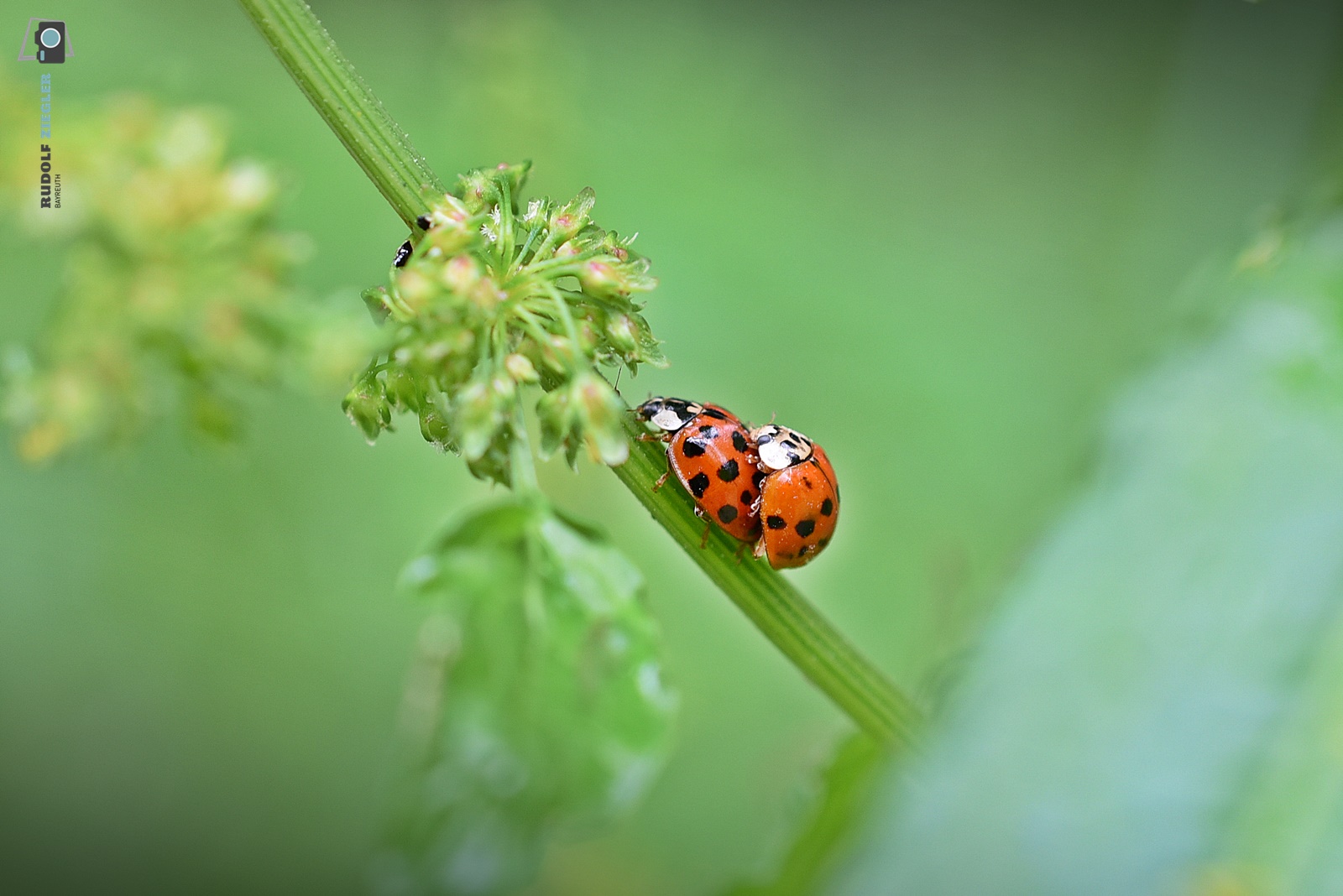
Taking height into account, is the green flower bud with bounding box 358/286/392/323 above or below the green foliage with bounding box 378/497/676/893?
above

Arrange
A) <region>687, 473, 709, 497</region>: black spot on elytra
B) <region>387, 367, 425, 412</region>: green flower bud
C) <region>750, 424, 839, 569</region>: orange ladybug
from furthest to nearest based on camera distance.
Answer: <region>750, 424, 839, 569</region>: orange ladybug → <region>687, 473, 709, 497</region>: black spot on elytra → <region>387, 367, 425, 412</region>: green flower bud

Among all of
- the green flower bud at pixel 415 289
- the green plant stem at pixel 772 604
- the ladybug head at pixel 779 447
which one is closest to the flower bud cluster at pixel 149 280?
the green flower bud at pixel 415 289

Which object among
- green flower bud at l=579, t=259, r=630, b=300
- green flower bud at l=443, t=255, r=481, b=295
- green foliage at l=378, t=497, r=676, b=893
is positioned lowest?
green foliage at l=378, t=497, r=676, b=893

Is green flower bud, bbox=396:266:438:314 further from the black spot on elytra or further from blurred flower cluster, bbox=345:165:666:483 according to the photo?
the black spot on elytra

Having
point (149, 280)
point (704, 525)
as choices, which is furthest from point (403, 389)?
point (704, 525)

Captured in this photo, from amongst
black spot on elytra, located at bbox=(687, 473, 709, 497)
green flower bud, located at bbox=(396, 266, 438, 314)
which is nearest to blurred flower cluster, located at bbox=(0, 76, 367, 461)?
green flower bud, located at bbox=(396, 266, 438, 314)

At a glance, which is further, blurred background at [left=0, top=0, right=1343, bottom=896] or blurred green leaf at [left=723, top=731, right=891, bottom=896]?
blurred background at [left=0, top=0, right=1343, bottom=896]

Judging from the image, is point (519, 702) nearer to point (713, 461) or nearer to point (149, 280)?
point (149, 280)
